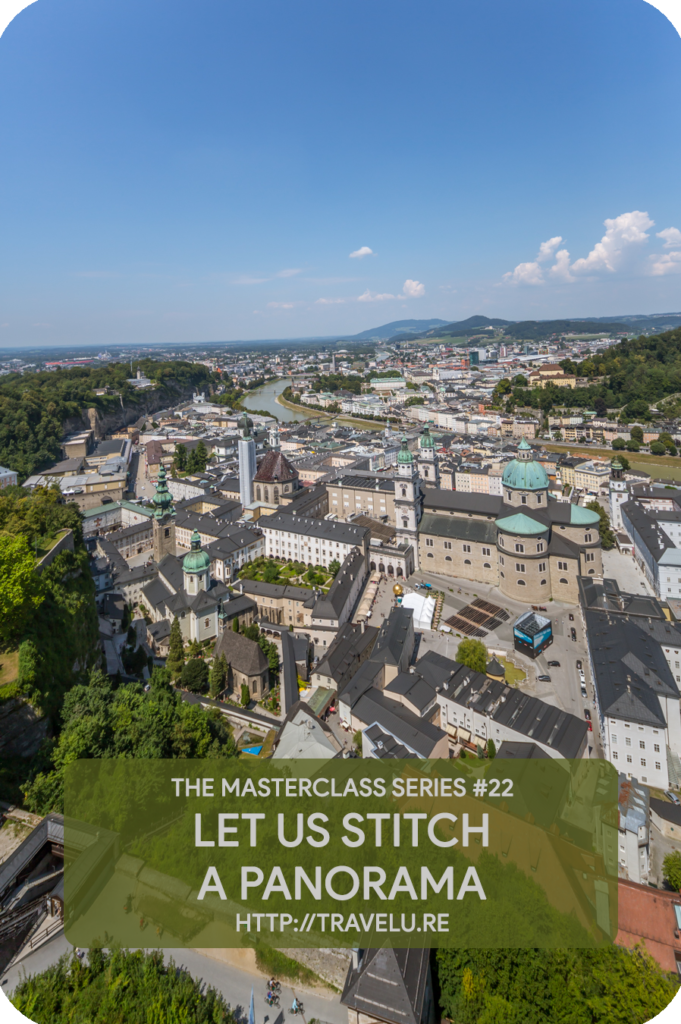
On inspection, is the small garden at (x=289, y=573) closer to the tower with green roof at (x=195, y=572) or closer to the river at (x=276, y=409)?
the tower with green roof at (x=195, y=572)

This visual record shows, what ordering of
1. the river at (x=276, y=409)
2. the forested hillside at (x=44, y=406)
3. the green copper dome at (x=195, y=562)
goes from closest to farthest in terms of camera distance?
the green copper dome at (x=195, y=562)
the forested hillside at (x=44, y=406)
the river at (x=276, y=409)

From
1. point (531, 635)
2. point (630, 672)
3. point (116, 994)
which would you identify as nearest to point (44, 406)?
point (531, 635)

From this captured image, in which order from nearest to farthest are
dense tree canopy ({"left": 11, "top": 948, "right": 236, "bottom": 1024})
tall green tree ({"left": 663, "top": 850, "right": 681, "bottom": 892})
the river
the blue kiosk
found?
1. dense tree canopy ({"left": 11, "top": 948, "right": 236, "bottom": 1024})
2. tall green tree ({"left": 663, "top": 850, "right": 681, "bottom": 892})
3. the blue kiosk
4. the river

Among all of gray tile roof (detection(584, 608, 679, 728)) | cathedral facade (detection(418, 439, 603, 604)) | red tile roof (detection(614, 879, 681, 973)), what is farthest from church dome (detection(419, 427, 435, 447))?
red tile roof (detection(614, 879, 681, 973))

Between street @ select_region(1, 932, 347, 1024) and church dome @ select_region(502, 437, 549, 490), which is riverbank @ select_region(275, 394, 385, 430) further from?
street @ select_region(1, 932, 347, 1024)

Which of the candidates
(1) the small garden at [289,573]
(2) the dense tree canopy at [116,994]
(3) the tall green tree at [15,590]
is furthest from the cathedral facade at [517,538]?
(2) the dense tree canopy at [116,994]

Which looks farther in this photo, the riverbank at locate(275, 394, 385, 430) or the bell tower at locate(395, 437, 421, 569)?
the riverbank at locate(275, 394, 385, 430)
